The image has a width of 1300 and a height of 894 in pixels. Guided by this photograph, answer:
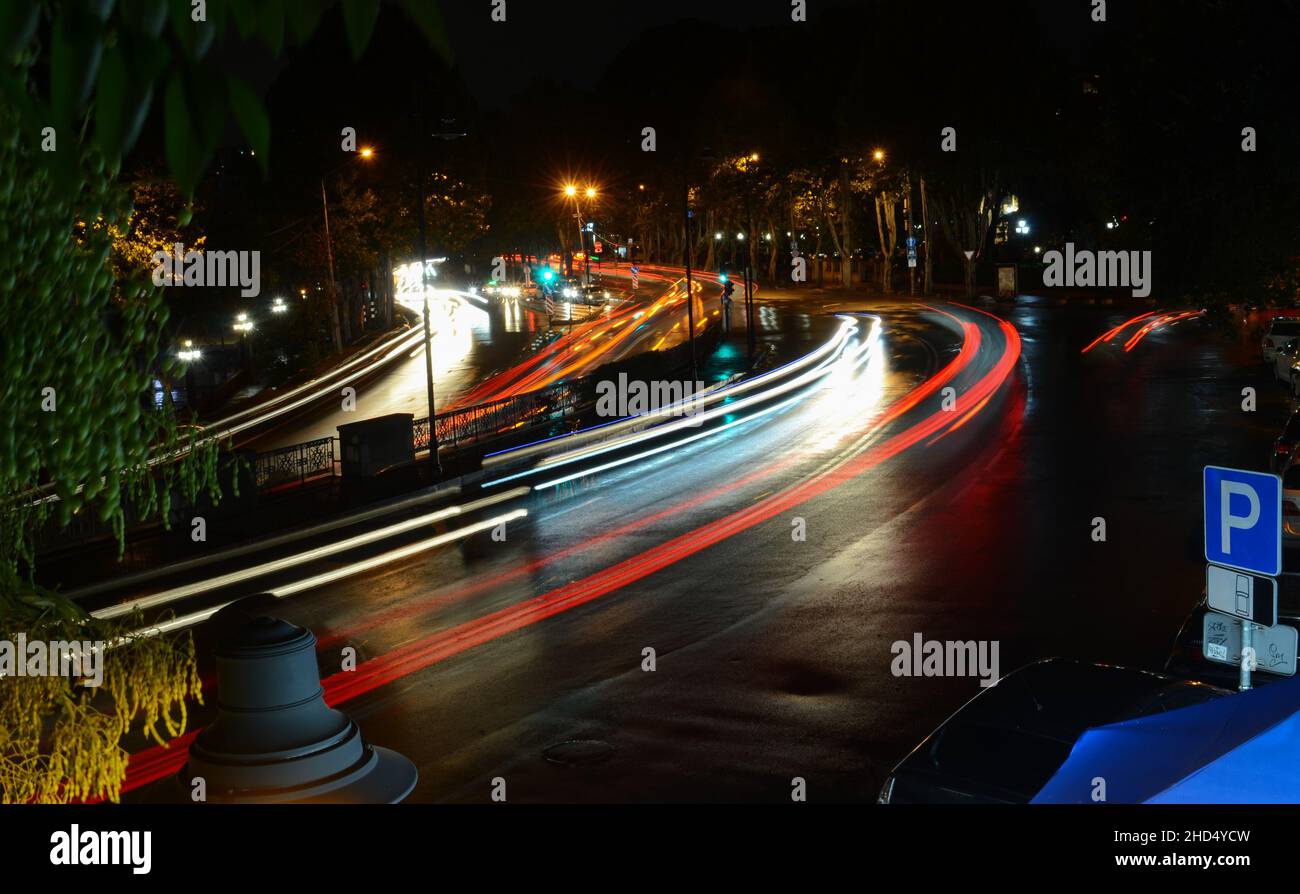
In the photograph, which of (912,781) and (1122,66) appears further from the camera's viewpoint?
(1122,66)

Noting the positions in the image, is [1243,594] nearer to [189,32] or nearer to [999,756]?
[999,756]

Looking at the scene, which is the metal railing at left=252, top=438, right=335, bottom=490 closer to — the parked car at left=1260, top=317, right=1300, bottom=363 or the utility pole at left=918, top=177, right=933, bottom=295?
the parked car at left=1260, top=317, right=1300, bottom=363

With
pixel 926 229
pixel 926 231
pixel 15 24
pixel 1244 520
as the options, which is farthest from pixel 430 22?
pixel 926 231

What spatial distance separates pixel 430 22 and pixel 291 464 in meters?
25.2

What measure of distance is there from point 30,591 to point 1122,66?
1018 inches

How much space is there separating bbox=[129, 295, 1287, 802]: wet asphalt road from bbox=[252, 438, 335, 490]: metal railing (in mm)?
5497

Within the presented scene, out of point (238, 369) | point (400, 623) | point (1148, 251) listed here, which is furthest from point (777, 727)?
point (238, 369)

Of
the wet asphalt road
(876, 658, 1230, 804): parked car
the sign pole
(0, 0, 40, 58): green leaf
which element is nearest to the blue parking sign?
the sign pole

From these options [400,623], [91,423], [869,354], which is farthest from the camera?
[869,354]

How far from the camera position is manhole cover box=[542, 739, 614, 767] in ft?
37.3

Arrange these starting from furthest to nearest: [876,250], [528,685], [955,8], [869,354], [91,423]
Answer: [876,250] → [955,8] → [869,354] → [528,685] → [91,423]

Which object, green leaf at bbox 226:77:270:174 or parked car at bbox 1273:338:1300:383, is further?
parked car at bbox 1273:338:1300:383

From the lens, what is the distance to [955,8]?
2785 inches
